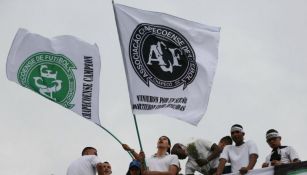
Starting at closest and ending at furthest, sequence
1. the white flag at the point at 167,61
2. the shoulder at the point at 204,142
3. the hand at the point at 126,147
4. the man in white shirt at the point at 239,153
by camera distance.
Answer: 1. the hand at the point at 126,147
2. the man in white shirt at the point at 239,153
3. the white flag at the point at 167,61
4. the shoulder at the point at 204,142

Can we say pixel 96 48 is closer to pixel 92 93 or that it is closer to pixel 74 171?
pixel 92 93

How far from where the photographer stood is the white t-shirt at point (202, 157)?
11.6 metres

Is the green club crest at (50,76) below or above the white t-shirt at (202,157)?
above

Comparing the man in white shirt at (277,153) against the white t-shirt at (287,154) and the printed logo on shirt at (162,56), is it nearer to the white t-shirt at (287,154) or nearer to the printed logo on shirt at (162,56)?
the white t-shirt at (287,154)

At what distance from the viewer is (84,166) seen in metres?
10.2

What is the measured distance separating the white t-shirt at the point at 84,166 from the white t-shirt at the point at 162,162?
879 mm

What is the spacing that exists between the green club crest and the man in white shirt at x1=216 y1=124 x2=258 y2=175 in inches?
113

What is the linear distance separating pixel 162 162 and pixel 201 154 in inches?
50.2

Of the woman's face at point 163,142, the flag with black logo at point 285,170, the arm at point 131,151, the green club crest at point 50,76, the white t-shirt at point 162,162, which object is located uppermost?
the green club crest at point 50,76

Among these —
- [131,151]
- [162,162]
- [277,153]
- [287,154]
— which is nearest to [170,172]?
[162,162]

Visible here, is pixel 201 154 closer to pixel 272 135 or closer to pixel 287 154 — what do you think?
pixel 272 135

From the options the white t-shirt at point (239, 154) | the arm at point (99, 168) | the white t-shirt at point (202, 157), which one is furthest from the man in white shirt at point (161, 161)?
the white t-shirt at point (239, 154)

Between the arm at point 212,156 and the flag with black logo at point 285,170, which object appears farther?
the arm at point 212,156

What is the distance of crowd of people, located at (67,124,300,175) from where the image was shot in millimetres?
10234
